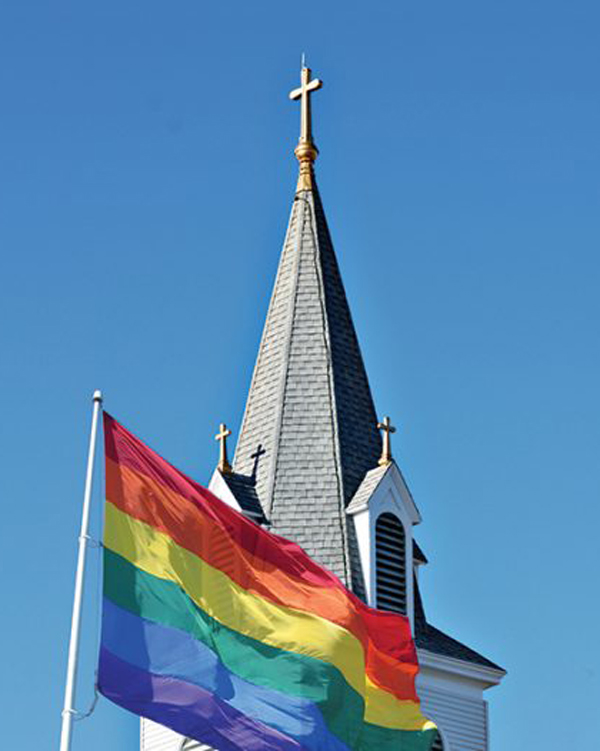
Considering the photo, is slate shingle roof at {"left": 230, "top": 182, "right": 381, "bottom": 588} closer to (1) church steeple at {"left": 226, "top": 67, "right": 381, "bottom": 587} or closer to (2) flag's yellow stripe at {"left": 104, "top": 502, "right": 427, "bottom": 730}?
(1) church steeple at {"left": 226, "top": 67, "right": 381, "bottom": 587}

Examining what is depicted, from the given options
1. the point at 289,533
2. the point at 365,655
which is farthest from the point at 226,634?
the point at 289,533

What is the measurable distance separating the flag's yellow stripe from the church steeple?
8901 mm

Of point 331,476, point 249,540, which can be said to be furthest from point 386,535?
point 249,540

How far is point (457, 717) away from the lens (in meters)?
38.5

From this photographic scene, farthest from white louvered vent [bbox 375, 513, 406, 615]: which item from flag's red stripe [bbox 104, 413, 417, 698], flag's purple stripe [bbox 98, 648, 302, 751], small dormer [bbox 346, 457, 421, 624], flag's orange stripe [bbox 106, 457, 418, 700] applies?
flag's purple stripe [bbox 98, 648, 302, 751]

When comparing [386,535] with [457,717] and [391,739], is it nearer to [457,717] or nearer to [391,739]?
[457,717]

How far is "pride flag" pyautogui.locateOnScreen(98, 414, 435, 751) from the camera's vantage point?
25.7 meters

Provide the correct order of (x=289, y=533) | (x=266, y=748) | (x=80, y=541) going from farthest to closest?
(x=289, y=533) → (x=266, y=748) → (x=80, y=541)

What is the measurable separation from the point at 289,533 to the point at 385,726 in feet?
33.1

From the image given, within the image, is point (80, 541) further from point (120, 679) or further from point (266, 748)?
point (266, 748)

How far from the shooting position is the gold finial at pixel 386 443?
40.8 m

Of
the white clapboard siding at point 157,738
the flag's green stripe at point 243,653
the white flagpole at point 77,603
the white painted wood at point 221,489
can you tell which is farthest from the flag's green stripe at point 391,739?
the white painted wood at point 221,489

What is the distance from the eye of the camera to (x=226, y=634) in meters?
27.1

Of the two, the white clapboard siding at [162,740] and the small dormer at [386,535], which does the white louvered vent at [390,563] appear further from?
the white clapboard siding at [162,740]
